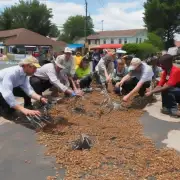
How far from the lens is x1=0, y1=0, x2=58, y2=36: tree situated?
222ft

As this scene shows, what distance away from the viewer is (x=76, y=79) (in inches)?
308

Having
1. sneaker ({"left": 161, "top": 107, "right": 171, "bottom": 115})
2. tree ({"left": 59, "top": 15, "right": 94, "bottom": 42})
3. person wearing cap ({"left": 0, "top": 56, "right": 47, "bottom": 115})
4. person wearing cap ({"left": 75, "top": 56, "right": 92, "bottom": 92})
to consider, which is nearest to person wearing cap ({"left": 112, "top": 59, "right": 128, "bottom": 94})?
person wearing cap ({"left": 75, "top": 56, "right": 92, "bottom": 92})

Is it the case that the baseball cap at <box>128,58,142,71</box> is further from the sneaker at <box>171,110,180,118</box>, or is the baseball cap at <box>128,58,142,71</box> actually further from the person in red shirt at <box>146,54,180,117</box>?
the sneaker at <box>171,110,180,118</box>

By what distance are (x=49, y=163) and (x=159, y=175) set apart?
118cm

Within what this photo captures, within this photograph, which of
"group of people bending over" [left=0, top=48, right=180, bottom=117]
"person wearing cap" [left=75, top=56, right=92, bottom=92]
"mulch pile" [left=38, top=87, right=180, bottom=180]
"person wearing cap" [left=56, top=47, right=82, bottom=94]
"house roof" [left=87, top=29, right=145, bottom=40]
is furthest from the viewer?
"house roof" [left=87, top=29, right=145, bottom=40]

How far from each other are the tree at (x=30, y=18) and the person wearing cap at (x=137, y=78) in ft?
204

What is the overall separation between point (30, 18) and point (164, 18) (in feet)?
96.8

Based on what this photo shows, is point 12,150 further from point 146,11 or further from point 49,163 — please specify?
point 146,11

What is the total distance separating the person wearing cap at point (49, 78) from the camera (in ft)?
19.4

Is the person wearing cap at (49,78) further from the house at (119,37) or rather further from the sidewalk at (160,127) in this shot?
the house at (119,37)

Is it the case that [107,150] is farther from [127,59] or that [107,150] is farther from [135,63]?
[127,59]

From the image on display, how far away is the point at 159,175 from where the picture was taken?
3162mm

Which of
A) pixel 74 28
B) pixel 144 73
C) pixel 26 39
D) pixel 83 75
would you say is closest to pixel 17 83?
pixel 144 73

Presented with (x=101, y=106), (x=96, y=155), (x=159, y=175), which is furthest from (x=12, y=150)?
(x=101, y=106)
